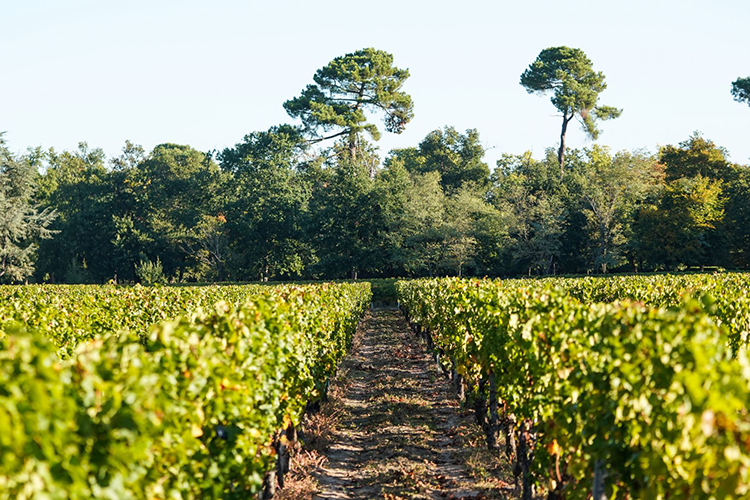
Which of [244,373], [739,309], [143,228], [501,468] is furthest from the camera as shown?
[143,228]

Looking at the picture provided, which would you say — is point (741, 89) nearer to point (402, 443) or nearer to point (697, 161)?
point (697, 161)

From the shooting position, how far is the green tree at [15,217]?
5931 cm

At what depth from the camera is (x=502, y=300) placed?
937cm

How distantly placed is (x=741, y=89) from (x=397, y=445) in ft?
202

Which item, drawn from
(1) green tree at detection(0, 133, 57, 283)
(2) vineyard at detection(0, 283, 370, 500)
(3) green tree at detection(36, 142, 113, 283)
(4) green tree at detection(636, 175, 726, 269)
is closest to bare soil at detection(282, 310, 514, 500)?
(2) vineyard at detection(0, 283, 370, 500)

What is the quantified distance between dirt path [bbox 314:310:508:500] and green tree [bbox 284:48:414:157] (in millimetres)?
44960

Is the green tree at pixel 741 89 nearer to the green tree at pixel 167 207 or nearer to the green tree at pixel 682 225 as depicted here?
the green tree at pixel 682 225

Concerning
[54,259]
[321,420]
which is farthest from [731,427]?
[54,259]

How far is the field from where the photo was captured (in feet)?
10.4

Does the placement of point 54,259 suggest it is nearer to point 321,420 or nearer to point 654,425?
point 321,420

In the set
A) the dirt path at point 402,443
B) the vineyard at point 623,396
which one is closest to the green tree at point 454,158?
the dirt path at point 402,443

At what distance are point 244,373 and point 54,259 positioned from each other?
75564mm

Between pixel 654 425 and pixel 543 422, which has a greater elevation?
pixel 654 425

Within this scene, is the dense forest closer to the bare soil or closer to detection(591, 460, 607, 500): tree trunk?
the bare soil
